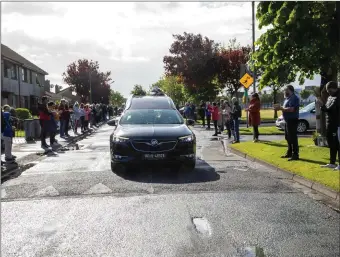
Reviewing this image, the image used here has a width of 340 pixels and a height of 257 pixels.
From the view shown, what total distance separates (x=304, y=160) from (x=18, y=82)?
37.3 metres

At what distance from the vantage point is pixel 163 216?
605 cm

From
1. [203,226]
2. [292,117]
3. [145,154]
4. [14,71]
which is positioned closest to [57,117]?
[145,154]

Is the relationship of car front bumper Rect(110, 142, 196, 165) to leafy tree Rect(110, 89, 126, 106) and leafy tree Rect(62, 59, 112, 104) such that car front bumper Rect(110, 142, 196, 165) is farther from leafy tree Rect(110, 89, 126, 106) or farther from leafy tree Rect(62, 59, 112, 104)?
leafy tree Rect(110, 89, 126, 106)

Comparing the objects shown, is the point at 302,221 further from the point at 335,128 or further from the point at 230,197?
the point at 335,128

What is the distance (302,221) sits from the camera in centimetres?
→ 579

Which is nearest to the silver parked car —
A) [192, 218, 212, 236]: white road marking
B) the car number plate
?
the car number plate

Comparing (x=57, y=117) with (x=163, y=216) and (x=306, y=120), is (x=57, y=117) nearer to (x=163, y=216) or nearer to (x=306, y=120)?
(x=306, y=120)

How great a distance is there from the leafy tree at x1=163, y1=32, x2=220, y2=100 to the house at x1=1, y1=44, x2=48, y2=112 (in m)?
14.9

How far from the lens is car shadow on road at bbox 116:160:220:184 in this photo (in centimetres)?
892

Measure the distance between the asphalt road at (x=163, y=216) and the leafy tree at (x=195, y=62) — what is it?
31789 millimetres

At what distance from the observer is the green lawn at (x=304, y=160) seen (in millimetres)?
8273

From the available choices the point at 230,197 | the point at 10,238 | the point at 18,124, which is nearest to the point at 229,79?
the point at 18,124

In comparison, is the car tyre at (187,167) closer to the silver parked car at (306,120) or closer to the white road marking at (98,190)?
the white road marking at (98,190)

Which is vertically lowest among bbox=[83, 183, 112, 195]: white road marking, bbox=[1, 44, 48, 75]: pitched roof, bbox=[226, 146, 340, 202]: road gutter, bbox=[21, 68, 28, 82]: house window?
bbox=[83, 183, 112, 195]: white road marking
